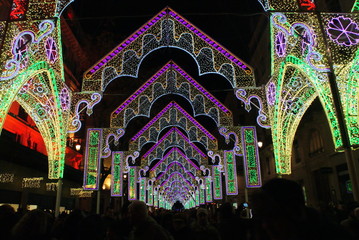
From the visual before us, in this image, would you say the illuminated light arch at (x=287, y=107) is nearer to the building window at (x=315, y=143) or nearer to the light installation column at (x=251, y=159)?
the light installation column at (x=251, y=159)

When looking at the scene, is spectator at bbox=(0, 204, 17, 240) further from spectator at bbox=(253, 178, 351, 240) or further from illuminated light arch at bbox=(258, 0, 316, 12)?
illuminated light arch at bbox=(258, 0, 316, 12)

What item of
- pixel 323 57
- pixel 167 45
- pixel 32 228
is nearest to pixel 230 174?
pixel 167 45

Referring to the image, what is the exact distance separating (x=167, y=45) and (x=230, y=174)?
10.3m

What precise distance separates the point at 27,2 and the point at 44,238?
25.2 ft

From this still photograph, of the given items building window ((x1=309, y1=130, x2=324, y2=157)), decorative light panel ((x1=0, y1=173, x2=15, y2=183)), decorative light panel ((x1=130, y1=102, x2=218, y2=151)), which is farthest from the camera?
decorative light panel ((x1=130, y1=102, x2=218, y2=151))

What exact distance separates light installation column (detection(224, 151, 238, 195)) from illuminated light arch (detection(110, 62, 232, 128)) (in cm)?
335

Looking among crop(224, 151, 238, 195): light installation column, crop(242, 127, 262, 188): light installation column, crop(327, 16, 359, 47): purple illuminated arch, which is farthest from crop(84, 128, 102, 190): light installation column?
crop(327, 16, 359, 47): purple illuminated arch

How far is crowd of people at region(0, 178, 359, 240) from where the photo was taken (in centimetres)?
161

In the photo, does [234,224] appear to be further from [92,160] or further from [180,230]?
[92,160]

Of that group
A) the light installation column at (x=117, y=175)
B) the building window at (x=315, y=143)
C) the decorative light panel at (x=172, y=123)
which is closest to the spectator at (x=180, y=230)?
the light installation column at (x=117, y=175)

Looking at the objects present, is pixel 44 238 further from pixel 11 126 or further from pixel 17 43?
pixel 11 126

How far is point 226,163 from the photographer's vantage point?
2152cm

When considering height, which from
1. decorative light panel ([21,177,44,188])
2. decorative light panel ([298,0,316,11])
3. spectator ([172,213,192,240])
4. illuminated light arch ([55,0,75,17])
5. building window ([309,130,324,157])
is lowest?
spectator ([172,213,192,240])

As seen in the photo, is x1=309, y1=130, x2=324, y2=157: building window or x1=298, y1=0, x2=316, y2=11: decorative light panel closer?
x1=298, y1=0, x2=316, y2=11: decorative light panel
